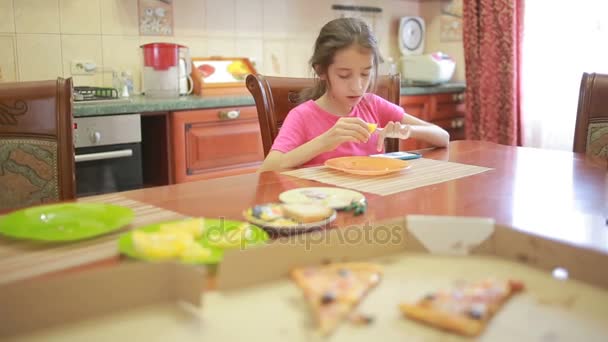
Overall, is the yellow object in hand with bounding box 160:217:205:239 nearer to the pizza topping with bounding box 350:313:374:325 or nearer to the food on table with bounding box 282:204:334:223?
the food on table with bounding box 282:204:334:223

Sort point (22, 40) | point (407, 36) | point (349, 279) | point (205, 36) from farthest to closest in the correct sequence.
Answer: point (407, 36) < point (205, 36) < point (22, 40) < point (349, 279)

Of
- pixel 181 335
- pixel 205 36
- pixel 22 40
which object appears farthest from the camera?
pixel 205 36

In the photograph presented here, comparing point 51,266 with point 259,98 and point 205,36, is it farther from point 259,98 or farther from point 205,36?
point 205,36

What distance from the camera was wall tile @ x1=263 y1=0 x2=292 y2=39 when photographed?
10.6 feet

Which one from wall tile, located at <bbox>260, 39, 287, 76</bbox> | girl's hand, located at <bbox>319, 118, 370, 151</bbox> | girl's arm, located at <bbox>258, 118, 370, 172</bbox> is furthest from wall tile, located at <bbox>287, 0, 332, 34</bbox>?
girl's hand, located at <bbox>319, 118, 370, 151</bbox>

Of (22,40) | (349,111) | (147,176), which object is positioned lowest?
(147,176)

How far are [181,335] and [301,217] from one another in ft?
1.10

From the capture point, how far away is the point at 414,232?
31.6 inches

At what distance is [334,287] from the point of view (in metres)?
0.67

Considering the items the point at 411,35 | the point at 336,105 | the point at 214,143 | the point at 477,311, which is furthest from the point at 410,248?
the point at 411,35

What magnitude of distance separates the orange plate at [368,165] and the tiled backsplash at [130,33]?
1.76 meters

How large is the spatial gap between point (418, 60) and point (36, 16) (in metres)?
2.08

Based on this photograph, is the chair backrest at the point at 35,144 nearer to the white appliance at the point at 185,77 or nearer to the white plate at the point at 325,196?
the white plate at the point at 325,196

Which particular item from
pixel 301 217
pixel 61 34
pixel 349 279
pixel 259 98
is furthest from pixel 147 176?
pixel 349 279
